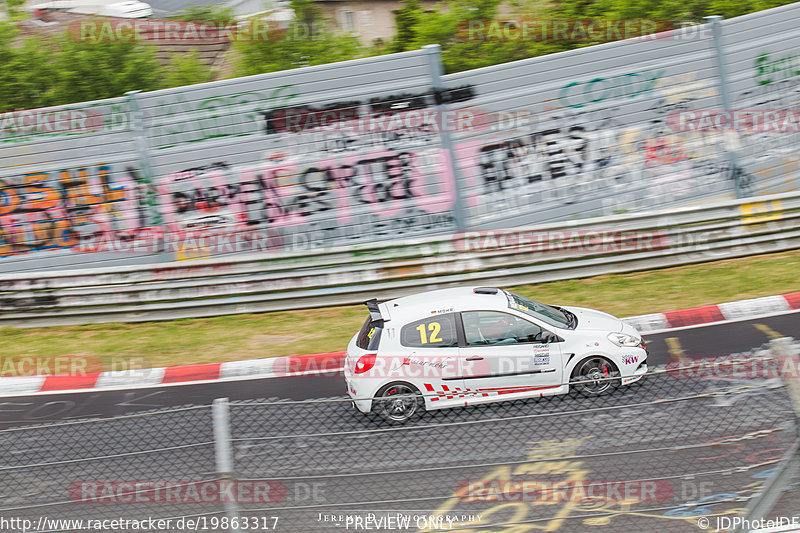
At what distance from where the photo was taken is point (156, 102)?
12305 mm

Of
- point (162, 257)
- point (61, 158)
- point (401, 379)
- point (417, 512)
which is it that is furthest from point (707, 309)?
point (61, 158)

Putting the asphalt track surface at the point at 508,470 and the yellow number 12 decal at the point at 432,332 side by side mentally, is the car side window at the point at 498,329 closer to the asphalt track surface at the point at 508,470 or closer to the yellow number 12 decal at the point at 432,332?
the yellow number 12 decal at the point at 432,332

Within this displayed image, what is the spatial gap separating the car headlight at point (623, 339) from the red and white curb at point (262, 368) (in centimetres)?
191

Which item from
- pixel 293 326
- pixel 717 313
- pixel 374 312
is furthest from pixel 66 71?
pixel 717 313

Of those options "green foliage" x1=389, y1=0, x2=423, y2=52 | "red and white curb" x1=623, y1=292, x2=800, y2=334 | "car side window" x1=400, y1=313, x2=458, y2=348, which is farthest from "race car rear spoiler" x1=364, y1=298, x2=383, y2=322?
"green foliage" x1=389, y1=0, x2=423, y2=52

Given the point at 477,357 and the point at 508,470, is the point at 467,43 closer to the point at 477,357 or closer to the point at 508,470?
the point at 477,357

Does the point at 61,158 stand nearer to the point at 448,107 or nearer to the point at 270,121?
the point at 270,121

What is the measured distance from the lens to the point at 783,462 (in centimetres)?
457

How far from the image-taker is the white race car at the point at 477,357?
8.48m

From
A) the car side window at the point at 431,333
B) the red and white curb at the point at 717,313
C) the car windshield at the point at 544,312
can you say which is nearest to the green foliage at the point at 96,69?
the car side window at the point at 431,333

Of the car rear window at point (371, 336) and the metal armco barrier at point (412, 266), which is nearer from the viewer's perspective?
→ the car rear window at point (371, 336)

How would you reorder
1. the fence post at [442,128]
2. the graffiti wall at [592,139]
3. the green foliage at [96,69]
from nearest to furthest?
the fence post at [442,128], the graffiti wall at [592,139], the green foliage at [96,69]

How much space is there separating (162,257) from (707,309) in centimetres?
866

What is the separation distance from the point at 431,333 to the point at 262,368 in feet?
10.1
